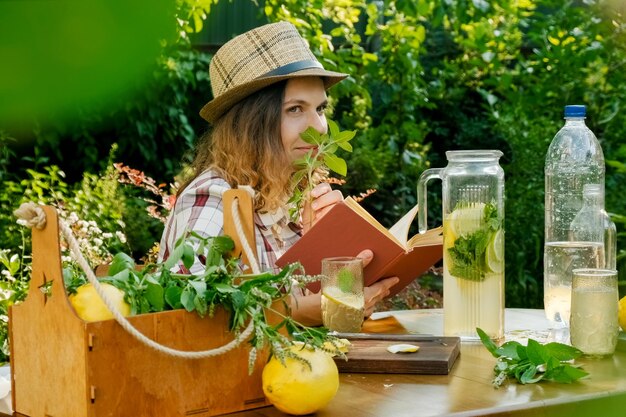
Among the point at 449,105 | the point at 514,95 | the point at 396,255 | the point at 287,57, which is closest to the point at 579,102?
the point at 514,95

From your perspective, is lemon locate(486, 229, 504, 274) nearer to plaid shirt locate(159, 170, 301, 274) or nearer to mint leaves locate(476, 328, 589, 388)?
mint leaves locate(476, 328, 589, 388)

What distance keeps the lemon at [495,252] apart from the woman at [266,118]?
2.00 feet

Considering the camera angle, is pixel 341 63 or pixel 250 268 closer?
pixel 250 268

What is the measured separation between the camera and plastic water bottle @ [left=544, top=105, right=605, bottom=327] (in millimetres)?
1729

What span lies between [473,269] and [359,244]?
0.74 feet

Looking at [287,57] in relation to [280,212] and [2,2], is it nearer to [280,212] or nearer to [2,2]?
[280,212]

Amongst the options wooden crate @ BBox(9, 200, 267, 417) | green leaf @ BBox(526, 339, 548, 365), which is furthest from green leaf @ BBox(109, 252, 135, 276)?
green leaf @ BBox(526, 339, 548, 365)

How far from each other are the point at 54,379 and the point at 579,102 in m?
4.23

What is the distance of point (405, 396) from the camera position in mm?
1239

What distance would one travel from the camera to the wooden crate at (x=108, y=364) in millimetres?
1021

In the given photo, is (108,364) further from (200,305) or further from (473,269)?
(473,269)

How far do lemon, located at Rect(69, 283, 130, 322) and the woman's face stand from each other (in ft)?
3.79

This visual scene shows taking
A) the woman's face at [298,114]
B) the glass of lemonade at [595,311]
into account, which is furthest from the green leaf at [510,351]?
the woman's face at [298,114]

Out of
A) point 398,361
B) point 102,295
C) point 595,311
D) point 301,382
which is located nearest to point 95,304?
point 102,295
